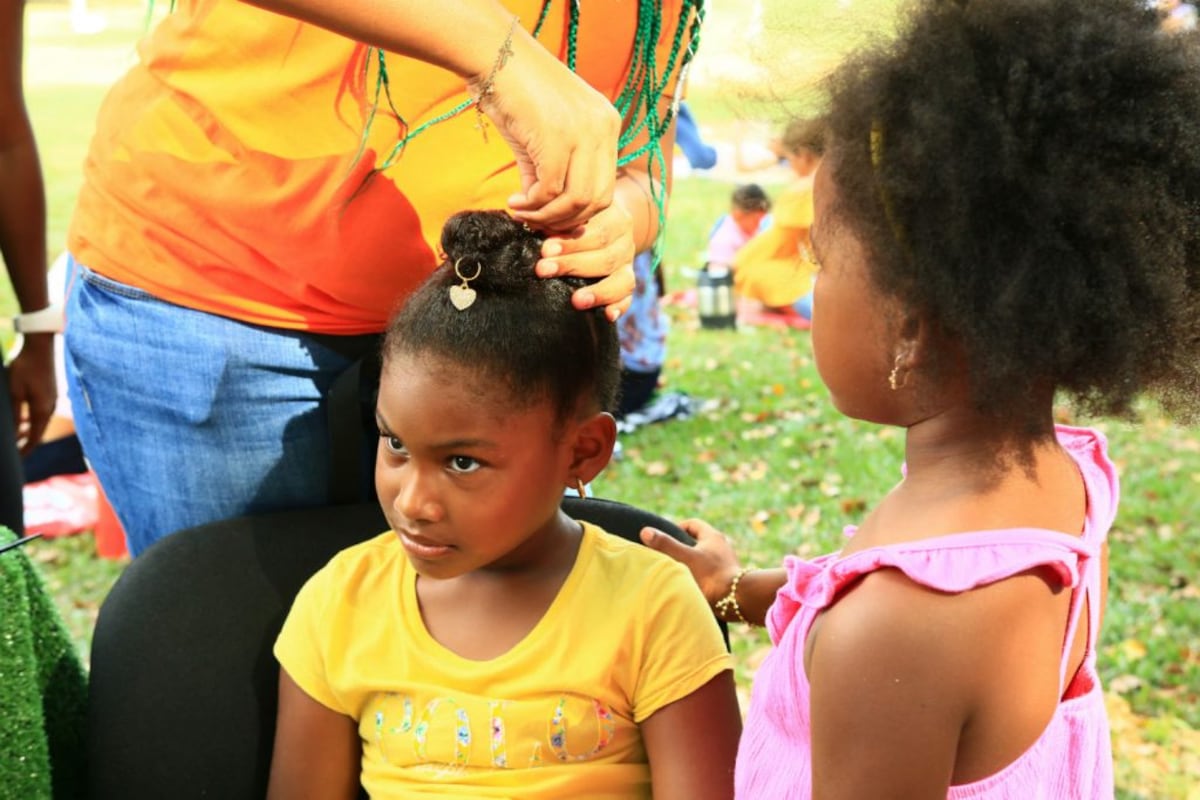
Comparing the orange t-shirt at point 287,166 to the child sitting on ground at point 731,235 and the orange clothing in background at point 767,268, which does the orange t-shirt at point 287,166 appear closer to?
the orange clothing in background at point 767,268

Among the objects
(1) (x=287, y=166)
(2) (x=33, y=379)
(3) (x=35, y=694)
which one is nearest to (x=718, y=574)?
(1) (x=287, y=166)

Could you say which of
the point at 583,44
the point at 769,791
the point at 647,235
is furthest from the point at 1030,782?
the point at 583,44

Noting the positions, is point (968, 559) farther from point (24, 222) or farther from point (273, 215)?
point (24, 222)

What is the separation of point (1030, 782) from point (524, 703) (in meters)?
0.74

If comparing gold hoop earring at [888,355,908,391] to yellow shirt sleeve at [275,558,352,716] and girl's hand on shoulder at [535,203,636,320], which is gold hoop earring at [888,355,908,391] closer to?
girl's hand on shoulder at [535,203,636,320]

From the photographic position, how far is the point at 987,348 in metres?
1.47

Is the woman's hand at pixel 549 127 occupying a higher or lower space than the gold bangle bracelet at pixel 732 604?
higher

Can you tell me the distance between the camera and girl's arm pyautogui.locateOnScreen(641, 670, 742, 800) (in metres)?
1.96

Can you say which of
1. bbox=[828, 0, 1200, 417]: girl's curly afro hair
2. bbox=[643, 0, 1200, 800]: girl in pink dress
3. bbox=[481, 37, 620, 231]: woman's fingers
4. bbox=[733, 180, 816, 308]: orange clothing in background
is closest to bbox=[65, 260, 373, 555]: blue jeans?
bbox=[481, 37, 620, 231]: woman's fingers

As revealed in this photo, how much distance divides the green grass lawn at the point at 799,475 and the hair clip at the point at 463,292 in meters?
0.44

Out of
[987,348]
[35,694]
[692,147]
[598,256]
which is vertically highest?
[692,147]

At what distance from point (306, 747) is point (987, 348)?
48.9 inches

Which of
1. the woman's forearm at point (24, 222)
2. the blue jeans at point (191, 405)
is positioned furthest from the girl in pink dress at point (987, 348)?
the woman's forearm at point (24, 222)

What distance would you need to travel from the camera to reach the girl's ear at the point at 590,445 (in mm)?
2061
